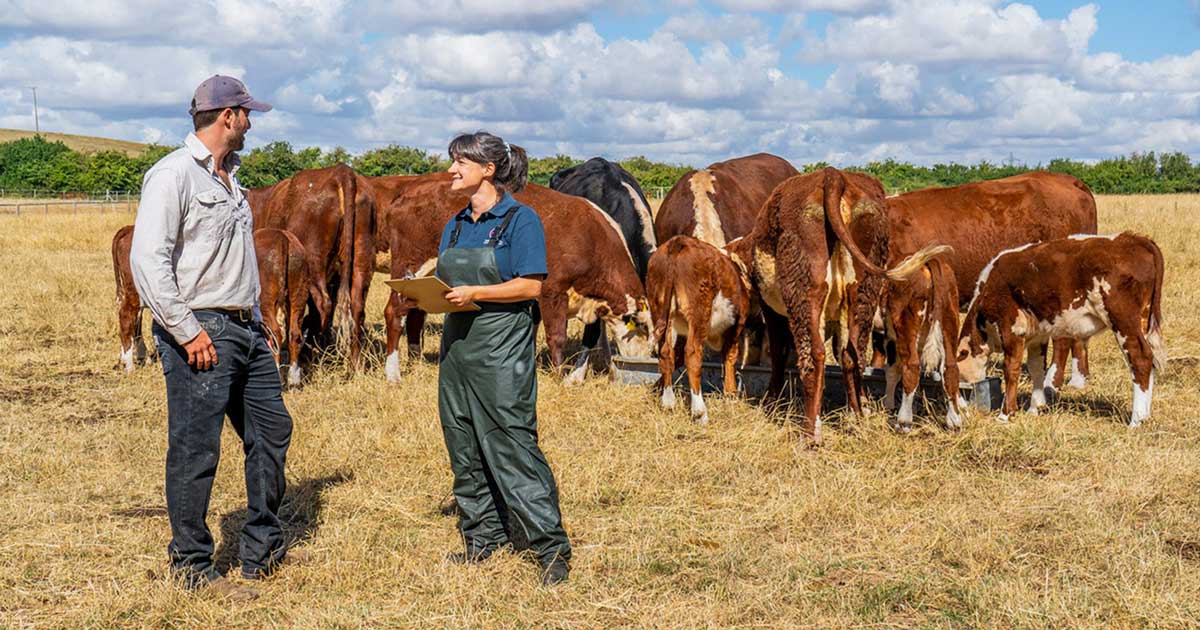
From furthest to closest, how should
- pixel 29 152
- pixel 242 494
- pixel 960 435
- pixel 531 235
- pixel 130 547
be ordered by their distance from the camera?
pixel 29 152
pixel 960 435
pixel 242 494
pixel 130 547
pixel 531 235

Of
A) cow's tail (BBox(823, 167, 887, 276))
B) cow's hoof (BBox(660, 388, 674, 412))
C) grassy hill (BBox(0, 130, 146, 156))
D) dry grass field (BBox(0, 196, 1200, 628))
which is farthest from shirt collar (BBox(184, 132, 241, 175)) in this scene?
grassy hill (BBox(0, 130, 146, 156))

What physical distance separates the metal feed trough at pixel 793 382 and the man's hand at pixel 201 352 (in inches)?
197

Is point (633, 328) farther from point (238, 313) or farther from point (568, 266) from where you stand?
point (238, 313)

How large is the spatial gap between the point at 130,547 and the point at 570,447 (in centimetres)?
287

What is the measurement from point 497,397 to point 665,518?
4.70 feet

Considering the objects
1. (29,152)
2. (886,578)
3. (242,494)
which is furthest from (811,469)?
(29,152)

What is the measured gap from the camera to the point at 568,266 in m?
9.45

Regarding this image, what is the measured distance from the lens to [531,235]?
4.77 metres

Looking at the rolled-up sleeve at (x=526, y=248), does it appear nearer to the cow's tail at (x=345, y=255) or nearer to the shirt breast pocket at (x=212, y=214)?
the shirt breast pocket at (x=212, y=214)

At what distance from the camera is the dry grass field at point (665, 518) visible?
178 inches

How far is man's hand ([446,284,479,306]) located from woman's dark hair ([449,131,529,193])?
21.5 inches

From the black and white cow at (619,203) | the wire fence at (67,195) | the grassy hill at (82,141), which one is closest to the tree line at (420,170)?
the wire fence at (67,195)

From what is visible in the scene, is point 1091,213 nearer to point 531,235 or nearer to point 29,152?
point 531,235

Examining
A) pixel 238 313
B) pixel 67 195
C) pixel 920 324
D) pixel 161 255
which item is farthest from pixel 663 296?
pixel 67 195
